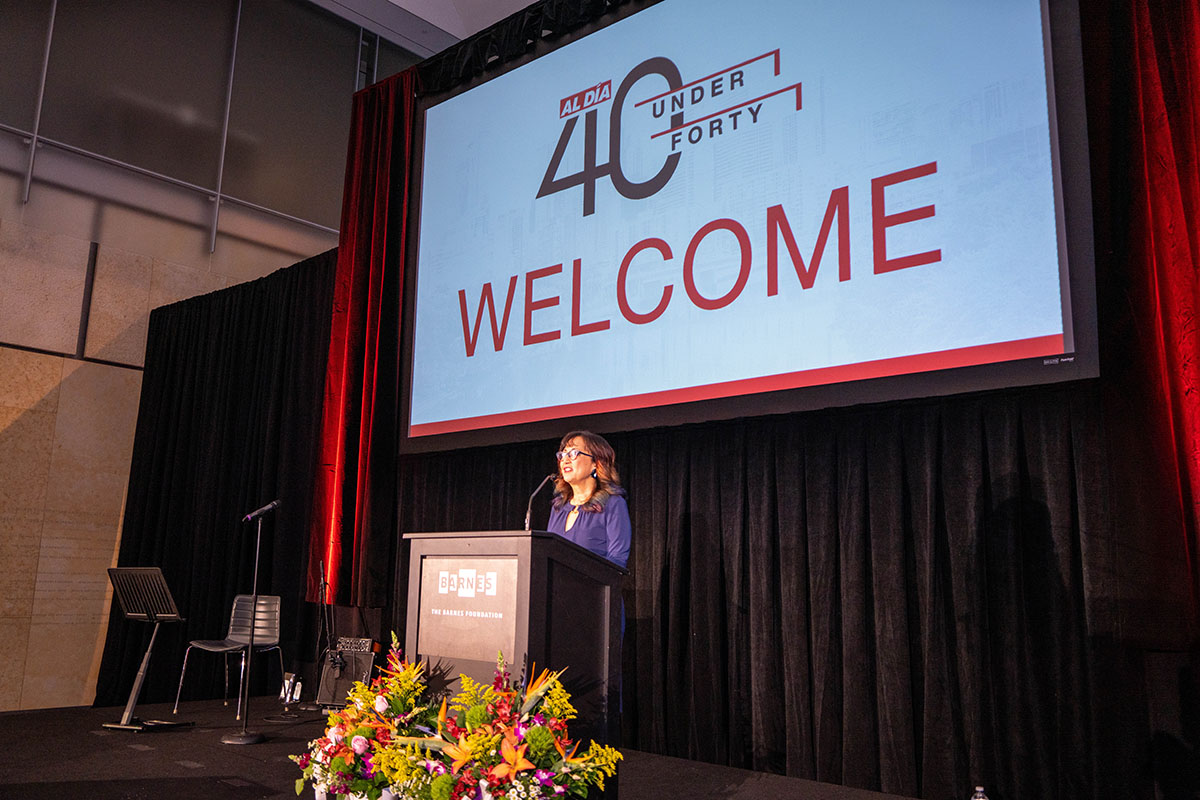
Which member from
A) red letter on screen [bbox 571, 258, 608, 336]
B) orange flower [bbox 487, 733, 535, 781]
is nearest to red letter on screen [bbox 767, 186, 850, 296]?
red letter on screen [bbox 571, 258, 608, 336]

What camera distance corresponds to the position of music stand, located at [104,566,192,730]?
4.83 meters

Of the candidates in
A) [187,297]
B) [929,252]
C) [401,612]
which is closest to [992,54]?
[929,252]

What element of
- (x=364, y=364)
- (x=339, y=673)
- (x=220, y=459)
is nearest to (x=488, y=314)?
(x=364, y=364)

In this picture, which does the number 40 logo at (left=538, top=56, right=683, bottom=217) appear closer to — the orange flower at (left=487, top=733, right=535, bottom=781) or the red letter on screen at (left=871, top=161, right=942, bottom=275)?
the red letter on screen at (left=871, top=161, right=942, bottom=275)

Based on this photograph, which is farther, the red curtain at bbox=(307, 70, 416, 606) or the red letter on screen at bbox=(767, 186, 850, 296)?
the red curtain at bbox=(307, 70, 416, 606)

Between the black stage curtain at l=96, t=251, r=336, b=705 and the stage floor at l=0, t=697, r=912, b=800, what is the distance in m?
1.37

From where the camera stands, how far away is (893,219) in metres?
3.37

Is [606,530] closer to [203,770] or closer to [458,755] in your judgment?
[458,755]

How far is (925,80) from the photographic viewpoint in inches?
132

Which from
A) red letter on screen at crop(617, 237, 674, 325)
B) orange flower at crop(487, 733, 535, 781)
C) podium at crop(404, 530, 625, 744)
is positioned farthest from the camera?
red letter on screen at crop(617, 237, 674, 325)

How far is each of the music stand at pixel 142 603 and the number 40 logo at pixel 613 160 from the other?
2.84 m

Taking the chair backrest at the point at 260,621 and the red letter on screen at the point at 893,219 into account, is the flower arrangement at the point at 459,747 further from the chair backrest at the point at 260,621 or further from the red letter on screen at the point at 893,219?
the chair backrest at the point at 260,621

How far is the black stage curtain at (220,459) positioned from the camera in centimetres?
641

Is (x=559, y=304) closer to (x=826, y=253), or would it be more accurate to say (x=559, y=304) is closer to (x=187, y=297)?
(x=826, y=253)
